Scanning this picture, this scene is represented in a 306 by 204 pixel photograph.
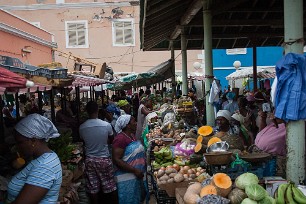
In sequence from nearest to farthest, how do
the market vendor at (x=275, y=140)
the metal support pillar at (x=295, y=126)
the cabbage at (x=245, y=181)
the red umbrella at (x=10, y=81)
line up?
1. the red umbrella at (x=10, y=81)
2. the cabbage at (x=245, y=181)
3. the metal support pillar at (x=295, y=126)
4. the market vendor at (x=275, y=140)

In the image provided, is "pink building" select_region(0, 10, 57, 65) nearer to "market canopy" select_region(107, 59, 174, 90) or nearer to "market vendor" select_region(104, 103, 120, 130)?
"market canopy" select_region(107, 59, 174, 90)

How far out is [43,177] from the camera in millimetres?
2955

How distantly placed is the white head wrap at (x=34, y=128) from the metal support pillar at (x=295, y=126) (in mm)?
2334

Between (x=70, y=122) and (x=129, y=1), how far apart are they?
2153 cm

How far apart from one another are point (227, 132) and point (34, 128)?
306 centimetres

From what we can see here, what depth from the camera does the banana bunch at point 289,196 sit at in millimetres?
3059

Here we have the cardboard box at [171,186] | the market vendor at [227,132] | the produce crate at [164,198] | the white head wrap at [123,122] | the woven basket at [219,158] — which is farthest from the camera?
the white head wrap at [123,122]

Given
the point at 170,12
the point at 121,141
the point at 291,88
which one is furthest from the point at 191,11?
the point at 291,88

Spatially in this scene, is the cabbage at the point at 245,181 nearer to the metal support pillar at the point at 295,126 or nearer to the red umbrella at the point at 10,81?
the metal support pillar at the point at 295,126

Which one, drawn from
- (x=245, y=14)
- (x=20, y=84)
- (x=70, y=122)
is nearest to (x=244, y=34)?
(x=245, y=14)

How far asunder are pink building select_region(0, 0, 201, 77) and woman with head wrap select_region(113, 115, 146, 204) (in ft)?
77.9

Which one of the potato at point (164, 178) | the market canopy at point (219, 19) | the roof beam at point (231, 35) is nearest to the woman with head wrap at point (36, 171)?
the potato at point (164, 178)

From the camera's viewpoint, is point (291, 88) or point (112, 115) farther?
point (112, 115)

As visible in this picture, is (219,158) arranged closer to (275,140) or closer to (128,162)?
(275,140)
